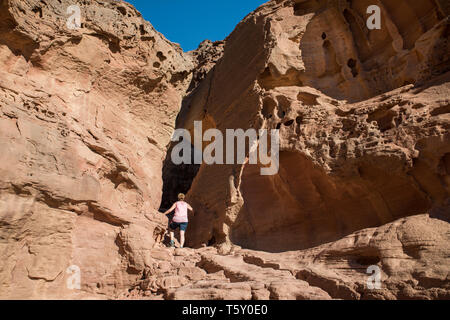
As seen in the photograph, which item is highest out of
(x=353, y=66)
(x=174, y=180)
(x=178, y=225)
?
(x=353, y=66)

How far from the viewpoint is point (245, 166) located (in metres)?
7.41

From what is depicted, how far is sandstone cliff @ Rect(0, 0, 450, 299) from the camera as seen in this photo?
14.7 ft

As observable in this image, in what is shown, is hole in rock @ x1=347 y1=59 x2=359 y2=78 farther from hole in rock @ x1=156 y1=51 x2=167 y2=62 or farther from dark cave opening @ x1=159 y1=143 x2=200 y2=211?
dark cave opening @ x1=159 y1=143 x2=200 y2=211

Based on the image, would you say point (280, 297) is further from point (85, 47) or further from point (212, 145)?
point (85, 47)

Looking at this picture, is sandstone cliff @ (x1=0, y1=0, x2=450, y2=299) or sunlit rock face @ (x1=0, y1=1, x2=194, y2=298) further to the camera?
sunlit rock face @ (x1=0, y1=1, x2=194, y2=298)

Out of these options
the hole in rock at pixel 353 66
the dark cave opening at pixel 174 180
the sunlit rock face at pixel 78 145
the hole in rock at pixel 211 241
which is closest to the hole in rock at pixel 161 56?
the sunlit rock face at pixel 78 145

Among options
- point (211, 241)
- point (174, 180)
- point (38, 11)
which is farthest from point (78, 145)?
point (174, 180)

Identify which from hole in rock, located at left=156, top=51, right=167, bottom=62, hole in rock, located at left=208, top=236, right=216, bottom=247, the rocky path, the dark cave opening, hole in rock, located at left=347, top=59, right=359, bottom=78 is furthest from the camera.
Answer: the dark cave opening

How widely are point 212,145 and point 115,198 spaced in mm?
3263

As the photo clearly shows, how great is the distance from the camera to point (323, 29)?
25.9 ft

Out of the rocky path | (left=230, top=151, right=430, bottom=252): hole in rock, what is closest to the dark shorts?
(left=230, top=151, right=430, bottom=252): hole in rock

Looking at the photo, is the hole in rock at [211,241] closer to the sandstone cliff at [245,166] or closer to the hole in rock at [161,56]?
the sandstone cliff at [245,166]

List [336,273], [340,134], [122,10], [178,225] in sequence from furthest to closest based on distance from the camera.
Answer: [122,10] < [178,225] < [340,134] < [336,273]

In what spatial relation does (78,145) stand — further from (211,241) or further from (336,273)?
(336,273)
